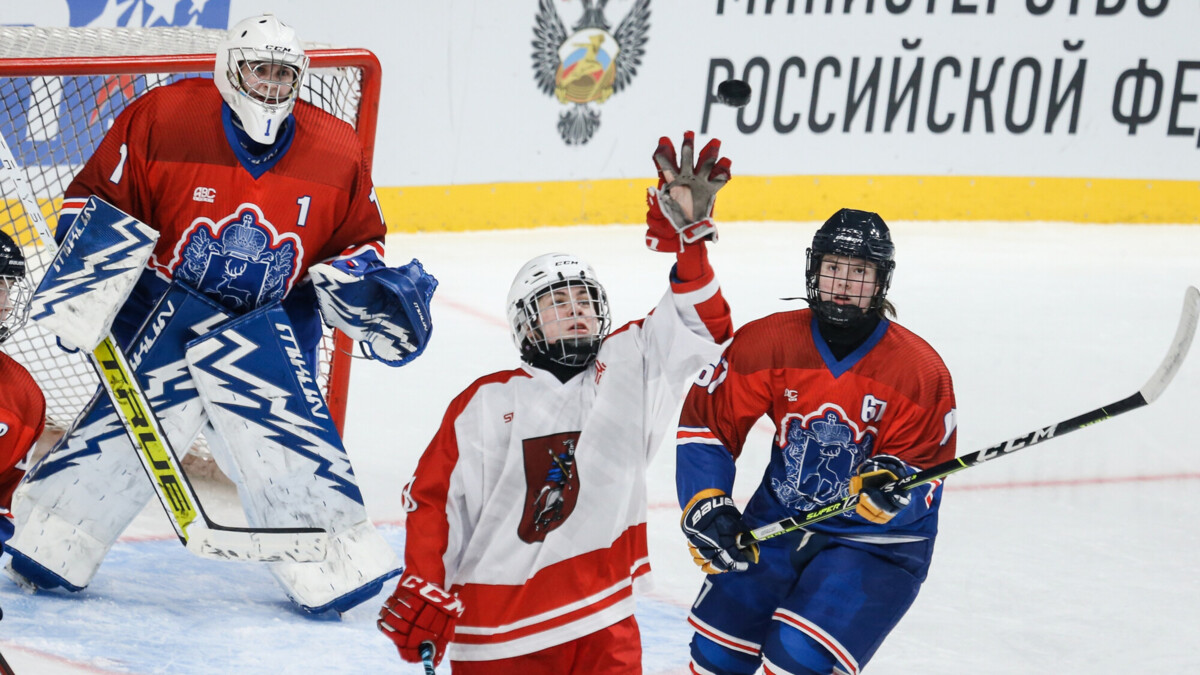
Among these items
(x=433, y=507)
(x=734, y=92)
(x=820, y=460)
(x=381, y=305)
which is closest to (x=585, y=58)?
(x=381, y=305)

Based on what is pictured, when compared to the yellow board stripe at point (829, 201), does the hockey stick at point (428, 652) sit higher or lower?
lower

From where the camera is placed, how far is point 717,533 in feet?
7.34

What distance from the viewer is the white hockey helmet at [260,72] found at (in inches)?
105

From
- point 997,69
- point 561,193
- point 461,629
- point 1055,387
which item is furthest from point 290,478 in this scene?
point 997,69

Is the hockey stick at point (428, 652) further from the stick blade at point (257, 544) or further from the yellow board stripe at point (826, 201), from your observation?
the yellow board stripe at point (826, 201)

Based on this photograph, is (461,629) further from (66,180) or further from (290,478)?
(66,180)

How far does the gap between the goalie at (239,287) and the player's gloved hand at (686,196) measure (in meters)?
0.93

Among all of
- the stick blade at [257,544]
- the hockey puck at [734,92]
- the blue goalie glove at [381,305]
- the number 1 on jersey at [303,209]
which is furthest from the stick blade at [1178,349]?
the number 1 on jersey at [303,209]

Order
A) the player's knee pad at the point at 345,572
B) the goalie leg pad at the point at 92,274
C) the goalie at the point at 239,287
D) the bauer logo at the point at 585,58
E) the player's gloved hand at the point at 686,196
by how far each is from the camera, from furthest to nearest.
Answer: the bauer logo at the point at 585,58, the player's knee pad at the point at 345,572, the goalie at the point at 239,287, the goalie leg pad at the point at 92,274, the player's gloved hand at the point at 686,196

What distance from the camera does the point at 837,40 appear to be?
23.3ft

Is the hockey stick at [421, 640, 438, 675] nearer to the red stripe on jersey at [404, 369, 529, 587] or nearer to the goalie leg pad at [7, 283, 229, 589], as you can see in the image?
the red stripe on jersey at [404, 369, 529, 587]

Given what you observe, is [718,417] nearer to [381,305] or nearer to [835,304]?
[835,304]

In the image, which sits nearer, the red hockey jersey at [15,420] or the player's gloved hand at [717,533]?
the player's gloved hand at [717,533]

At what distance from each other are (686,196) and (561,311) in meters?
0.25
